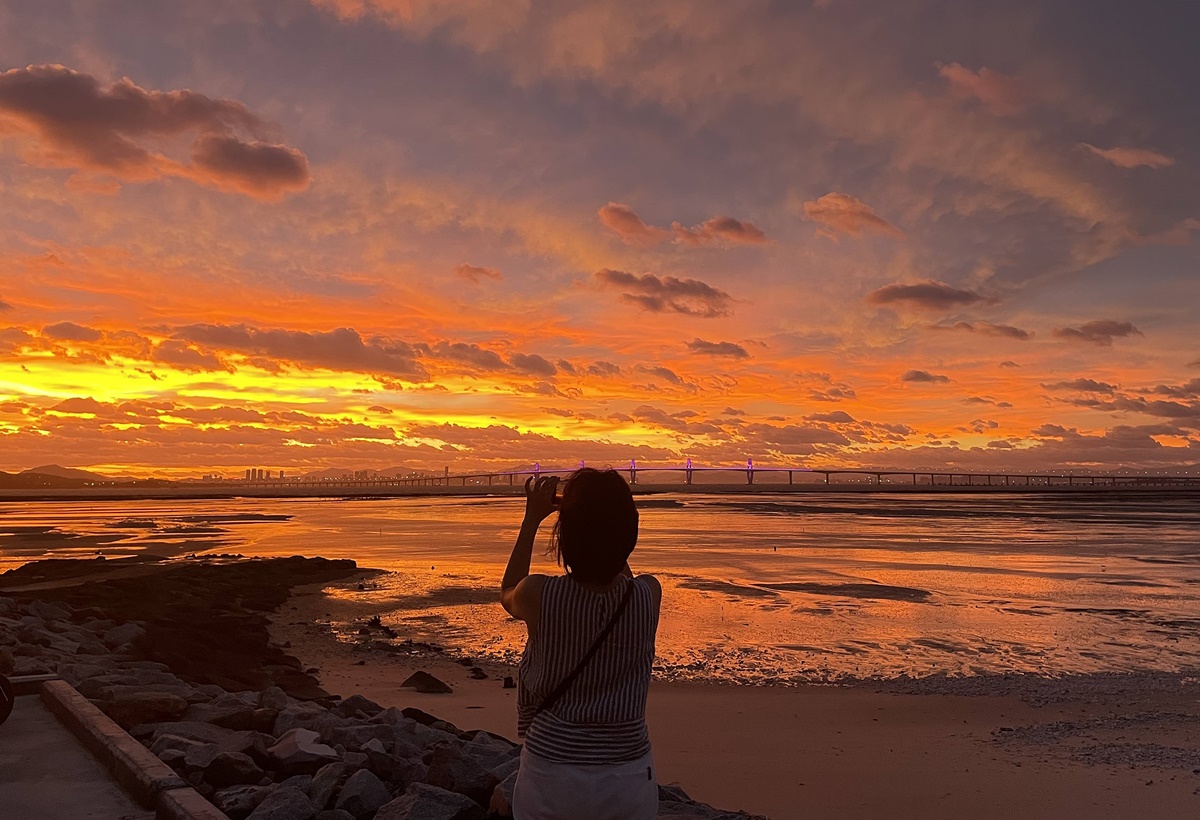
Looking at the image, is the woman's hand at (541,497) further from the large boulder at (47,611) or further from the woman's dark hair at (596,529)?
the large boulder at (47,611)

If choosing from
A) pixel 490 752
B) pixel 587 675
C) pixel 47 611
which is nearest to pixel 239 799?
pixel 490 752

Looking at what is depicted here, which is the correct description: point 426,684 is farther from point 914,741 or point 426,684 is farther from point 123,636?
point 914,741

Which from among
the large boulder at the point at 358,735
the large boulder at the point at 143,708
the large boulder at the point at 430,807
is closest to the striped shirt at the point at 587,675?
the large boulder at the point at 430,807

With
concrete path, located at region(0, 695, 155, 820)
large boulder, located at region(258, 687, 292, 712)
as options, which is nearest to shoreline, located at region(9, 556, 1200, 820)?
large boulder, located at region(258, 687, 292, 712)

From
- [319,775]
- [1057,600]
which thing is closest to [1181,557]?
[1057,600]

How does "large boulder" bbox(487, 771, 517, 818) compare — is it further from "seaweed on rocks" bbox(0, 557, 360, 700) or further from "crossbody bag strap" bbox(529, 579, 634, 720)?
"seaweed on rocks" bbox(0, 557, 360, 700)

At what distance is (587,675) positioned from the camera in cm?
326

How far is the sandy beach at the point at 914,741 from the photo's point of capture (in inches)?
314

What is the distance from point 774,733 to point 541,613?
7650mm

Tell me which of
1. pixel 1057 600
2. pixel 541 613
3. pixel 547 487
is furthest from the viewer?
pixel 1057 600

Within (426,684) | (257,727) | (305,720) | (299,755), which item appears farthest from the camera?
(426,684)

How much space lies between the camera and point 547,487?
3508mm

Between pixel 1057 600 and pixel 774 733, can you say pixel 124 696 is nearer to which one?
pixel 774 733

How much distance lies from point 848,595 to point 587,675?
19.0m
